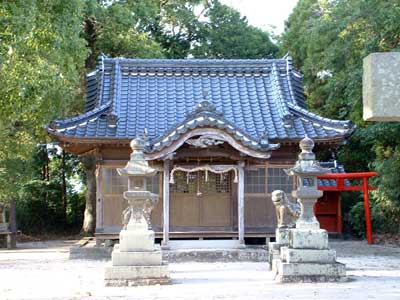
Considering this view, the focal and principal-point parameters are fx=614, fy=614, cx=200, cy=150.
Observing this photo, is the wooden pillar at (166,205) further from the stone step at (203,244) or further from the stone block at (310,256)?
the stone block at (310,256)

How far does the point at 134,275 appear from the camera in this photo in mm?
11281

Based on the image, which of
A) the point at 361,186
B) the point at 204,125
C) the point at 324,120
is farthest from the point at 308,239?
the point at 361,186

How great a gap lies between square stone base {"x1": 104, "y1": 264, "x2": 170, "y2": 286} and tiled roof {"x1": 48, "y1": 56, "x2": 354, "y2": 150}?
19.4ft

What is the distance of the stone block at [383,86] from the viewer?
3275mm

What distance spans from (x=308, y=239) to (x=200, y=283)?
7.24 ft

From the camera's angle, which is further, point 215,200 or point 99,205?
point 215,200

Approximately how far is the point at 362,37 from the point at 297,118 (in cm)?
336

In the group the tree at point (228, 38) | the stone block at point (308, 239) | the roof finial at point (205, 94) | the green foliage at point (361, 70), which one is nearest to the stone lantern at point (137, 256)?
the stone block at point (308, 239)

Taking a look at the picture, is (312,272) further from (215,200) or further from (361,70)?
(361,70)

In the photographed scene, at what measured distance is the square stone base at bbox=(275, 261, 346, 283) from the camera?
37.6 ft

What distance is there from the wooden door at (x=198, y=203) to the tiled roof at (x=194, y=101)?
1686 millimetres

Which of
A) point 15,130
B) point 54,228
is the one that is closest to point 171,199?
Result: point 15,130

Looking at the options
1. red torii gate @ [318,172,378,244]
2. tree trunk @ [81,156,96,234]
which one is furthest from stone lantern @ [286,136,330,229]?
tree trunk @ [81,156,96,234]

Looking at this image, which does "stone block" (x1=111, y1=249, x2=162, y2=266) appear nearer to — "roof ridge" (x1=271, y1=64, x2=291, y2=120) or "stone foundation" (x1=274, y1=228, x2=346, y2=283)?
"stone foundation" (x1=274, y1=228, x2=346, y2=283)
